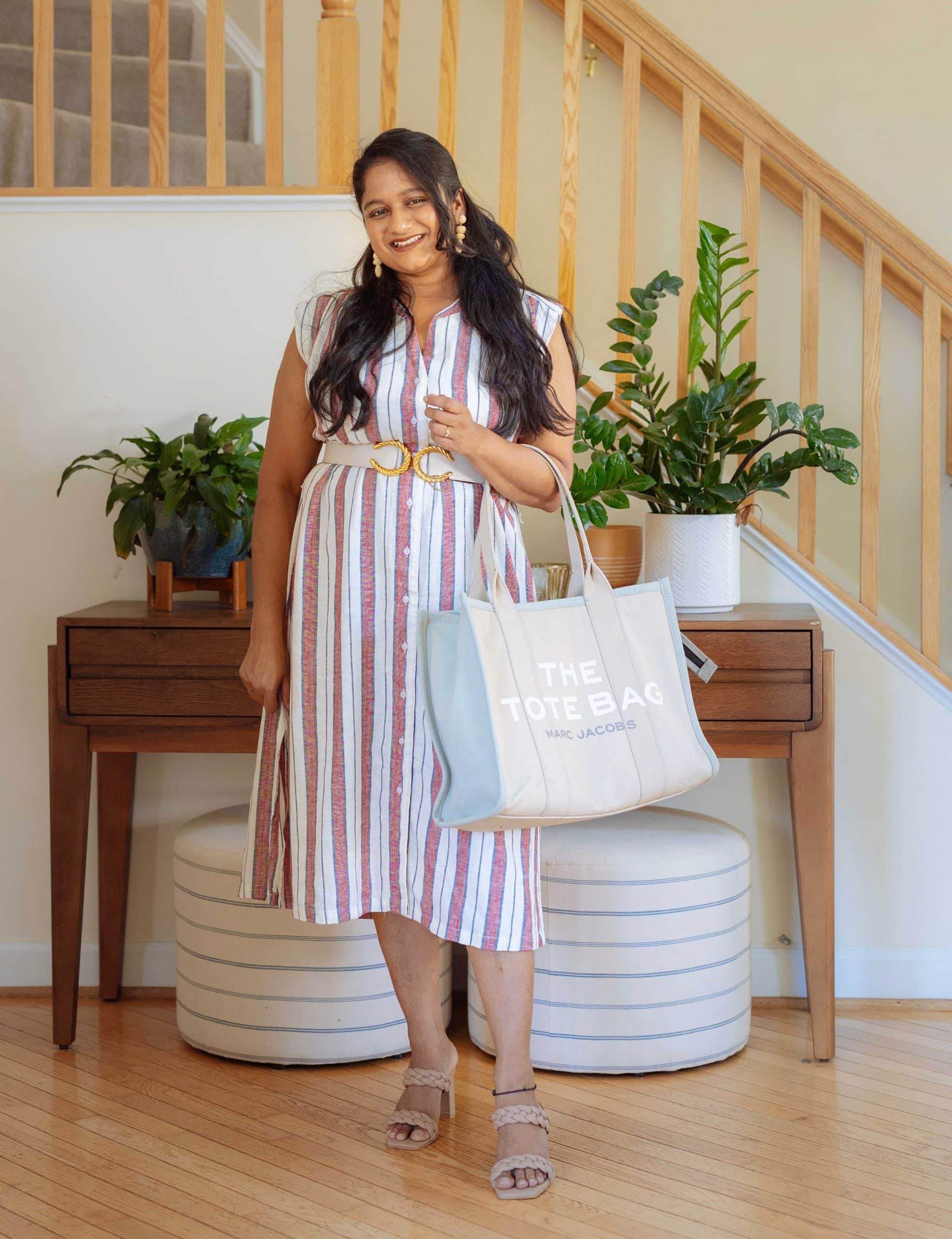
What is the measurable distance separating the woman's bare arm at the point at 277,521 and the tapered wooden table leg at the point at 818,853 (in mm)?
891

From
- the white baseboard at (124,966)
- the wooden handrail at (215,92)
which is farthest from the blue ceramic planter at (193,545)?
the white baseboard at (124,966)

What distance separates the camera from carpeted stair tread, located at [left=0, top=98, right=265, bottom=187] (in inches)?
122

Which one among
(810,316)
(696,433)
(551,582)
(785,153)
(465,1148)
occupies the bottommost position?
(465,1148)

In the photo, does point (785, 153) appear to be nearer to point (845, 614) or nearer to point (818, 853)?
point (845, 614)

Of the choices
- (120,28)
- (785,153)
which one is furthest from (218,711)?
(120,28)

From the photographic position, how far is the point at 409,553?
162 cm

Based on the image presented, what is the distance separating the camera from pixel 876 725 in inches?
96.0

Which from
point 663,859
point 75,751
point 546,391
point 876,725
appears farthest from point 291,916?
point 876,725

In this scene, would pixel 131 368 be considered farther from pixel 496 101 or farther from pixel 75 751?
pixel 496 101

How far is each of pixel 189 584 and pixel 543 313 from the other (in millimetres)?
921

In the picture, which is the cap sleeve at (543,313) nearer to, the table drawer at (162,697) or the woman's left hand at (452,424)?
the woman's left hand at (452,424)

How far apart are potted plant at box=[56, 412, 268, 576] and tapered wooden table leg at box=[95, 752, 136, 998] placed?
1.46 feet

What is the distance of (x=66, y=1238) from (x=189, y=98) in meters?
2.94

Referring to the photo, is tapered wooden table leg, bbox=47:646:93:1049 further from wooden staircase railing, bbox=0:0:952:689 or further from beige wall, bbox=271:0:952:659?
beige wall, bbox=271:0:952:659
